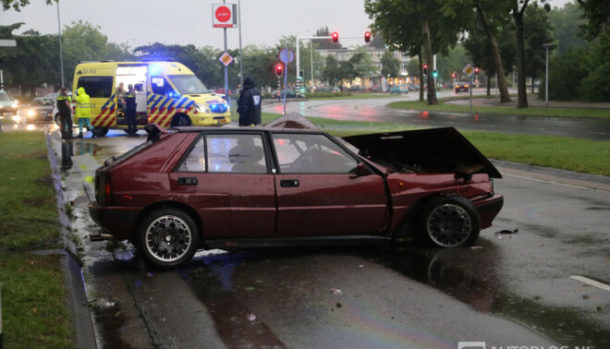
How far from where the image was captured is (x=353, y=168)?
25.2ft

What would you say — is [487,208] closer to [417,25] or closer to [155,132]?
[155,132]

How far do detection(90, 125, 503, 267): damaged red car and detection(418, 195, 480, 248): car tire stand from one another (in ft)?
0.04

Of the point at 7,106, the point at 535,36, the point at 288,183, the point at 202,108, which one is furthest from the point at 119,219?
the point at 535,36

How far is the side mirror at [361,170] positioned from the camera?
7586 millimetres

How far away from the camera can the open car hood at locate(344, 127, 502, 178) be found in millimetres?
7941

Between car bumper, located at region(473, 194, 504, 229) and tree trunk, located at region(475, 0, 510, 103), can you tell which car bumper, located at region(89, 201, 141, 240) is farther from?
tree trunk, located at region(475, 0, 510, 103)

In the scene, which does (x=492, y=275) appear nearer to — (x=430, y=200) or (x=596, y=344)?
(x=430, y=200)

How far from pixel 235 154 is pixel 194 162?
0.42 m

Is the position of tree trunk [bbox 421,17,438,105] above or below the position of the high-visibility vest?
above

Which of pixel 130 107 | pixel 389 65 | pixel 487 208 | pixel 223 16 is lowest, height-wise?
pixel 487 208

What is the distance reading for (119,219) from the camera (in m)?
7.12

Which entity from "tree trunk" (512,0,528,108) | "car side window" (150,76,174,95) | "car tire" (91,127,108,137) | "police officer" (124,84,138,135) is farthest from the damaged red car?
"tree trunk" (512,0,528,108)

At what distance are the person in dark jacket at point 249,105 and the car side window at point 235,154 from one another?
12.2m

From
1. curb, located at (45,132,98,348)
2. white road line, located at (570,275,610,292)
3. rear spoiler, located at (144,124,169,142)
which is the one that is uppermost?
rear spoiler, located at (144,124,169,142)
